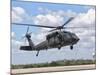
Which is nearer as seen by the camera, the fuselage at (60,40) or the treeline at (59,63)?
the treeline at (59,63)

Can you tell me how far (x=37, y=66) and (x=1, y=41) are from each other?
554mm

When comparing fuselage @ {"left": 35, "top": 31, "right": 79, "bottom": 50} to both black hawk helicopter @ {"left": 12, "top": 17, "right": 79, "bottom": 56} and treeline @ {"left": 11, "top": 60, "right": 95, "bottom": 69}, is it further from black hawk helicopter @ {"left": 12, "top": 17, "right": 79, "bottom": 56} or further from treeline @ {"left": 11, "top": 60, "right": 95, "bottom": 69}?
treeline @ {"left": 11, "top": 60, "right": 95, "bottom": 69}

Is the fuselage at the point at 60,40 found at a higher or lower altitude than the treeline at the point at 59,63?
higher

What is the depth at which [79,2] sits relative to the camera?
3.06 metres

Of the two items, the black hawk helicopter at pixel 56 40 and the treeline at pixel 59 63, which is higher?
the black hawk helicopter at pixel 56 40

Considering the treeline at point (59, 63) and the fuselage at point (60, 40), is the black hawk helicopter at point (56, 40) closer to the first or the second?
the fuselage at point (60, 40)

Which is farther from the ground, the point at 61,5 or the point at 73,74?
the point at 61,5

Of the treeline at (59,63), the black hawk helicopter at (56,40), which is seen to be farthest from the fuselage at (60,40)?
the treeline at (59,63)

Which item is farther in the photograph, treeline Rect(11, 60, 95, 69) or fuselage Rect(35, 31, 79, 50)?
fuselage Rect(35, 31, 79, 50)

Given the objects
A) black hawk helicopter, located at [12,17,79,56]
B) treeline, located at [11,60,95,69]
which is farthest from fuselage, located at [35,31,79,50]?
treeline, located at [11,60,95,69]

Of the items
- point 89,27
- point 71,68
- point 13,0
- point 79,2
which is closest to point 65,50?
point 71,68

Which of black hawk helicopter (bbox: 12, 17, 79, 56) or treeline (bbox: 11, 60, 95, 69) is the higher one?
black hawk helicopter (bbox: 12, 17, 79, 56)

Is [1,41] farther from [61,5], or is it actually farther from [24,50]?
[61,5]

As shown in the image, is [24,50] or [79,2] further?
[79,2]
